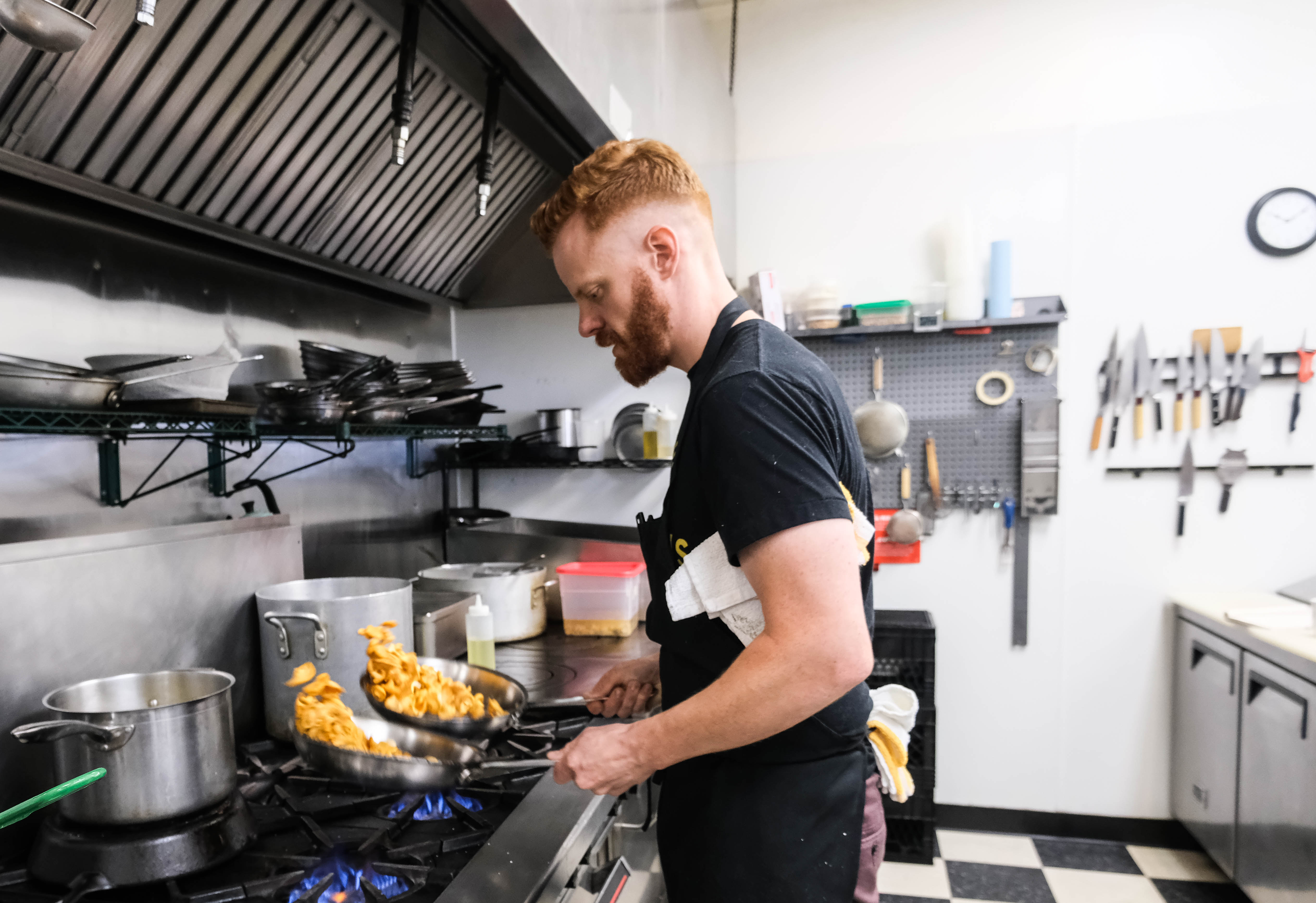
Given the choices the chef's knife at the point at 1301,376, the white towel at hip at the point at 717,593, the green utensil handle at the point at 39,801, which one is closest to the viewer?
the green utensil handle at the point at 39,801

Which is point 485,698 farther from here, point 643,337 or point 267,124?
point 267,124

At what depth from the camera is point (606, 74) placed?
1.54m

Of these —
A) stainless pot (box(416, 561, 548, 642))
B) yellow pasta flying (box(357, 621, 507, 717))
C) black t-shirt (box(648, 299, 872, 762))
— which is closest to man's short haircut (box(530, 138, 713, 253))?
black t-shirt (box(648, 299, 872, 762))

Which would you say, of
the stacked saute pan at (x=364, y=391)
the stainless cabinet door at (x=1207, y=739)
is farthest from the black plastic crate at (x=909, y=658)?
the stacked saute pan at (x=364, y=391)

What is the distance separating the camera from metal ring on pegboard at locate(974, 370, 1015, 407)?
3.03 meters

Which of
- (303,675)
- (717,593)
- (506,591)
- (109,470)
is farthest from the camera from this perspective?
(506,591)

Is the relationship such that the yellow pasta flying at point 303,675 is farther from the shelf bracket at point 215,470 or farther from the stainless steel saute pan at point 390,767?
the shelf bracket at point 215,470

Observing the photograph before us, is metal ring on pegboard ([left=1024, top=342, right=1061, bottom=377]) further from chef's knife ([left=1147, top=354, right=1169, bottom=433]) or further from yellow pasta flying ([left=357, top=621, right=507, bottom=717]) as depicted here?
yellow pasta flying ([left=357, top=621, right=507, bottom=717])

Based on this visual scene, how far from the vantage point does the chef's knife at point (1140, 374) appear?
2916 mm

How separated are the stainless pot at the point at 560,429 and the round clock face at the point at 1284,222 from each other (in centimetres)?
266

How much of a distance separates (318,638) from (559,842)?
1.97 ft

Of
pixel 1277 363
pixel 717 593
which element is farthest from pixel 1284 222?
pixel 717 593

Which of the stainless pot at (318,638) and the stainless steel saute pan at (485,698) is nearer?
the stainless steel saute pan at (485,698)

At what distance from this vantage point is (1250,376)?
2818mm
